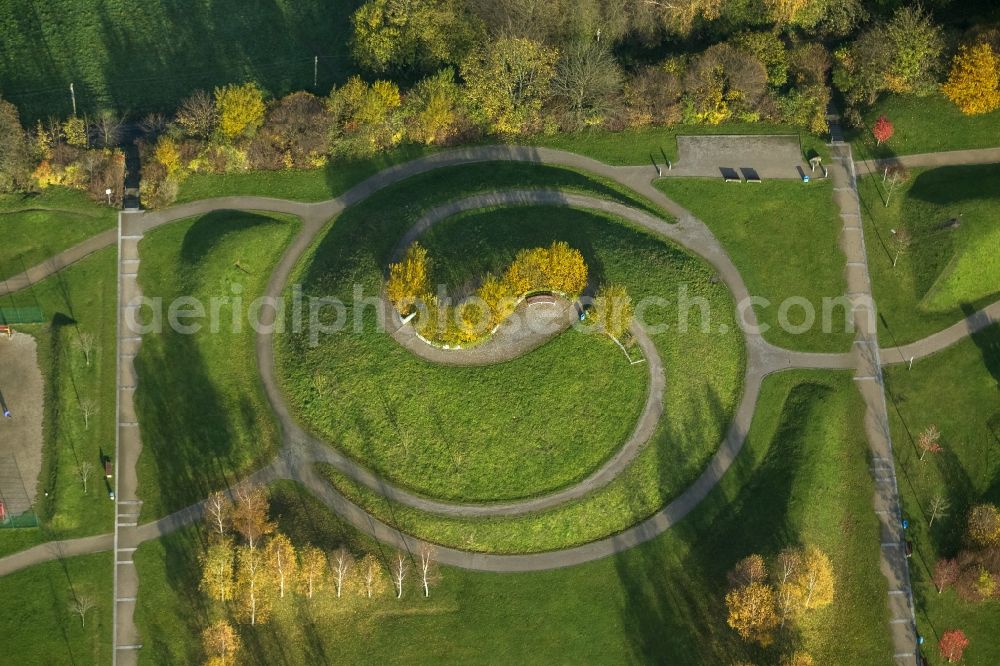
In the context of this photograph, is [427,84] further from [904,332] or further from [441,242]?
[904,332]

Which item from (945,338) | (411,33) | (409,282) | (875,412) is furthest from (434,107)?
(945,338)

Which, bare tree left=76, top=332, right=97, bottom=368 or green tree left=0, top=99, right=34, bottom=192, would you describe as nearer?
bare tree left=76, top=332, right=97, bottom=368

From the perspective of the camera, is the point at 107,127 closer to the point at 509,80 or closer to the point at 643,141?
the point at 509,80

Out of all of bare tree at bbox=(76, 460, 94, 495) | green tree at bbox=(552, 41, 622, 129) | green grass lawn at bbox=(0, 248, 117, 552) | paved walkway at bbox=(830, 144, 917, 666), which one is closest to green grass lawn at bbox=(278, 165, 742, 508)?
paved walkway at bbox=(830, 144, 917, 666)

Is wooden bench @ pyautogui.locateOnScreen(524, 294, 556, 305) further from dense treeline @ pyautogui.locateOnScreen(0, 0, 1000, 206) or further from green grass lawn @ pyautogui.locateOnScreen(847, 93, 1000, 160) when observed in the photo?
green grass lawn @ pyautogui.locateOnScreen(847, 93, 1000, 160)

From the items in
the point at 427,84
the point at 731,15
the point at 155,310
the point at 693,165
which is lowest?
the point at 155,310

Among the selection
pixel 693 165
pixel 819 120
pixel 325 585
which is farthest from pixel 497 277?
pixel 819 120
